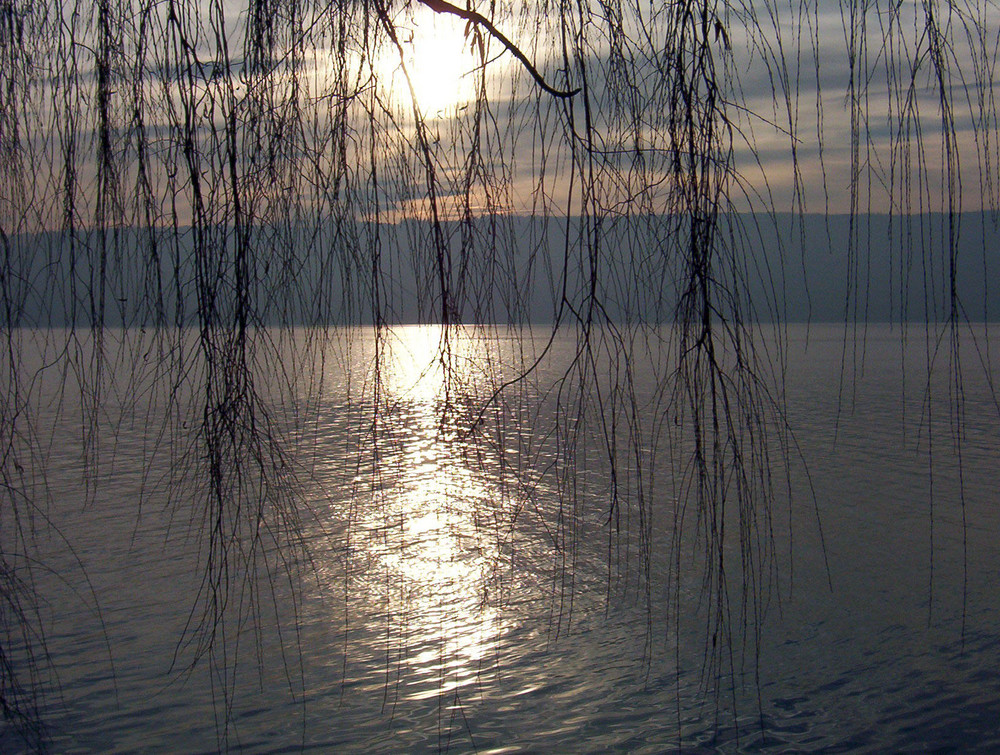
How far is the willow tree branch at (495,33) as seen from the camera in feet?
4.32

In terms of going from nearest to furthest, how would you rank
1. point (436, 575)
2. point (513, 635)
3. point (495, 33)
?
point (495, 33) → point (513, 635) → point (436, 575)

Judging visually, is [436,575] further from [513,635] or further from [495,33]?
[495,33]

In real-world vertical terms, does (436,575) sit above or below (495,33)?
below

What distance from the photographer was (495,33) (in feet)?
4.43

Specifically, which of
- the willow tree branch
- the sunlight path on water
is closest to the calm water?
the sunlight path on water

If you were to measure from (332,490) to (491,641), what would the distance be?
451 cm

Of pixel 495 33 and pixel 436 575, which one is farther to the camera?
pixel 436 575

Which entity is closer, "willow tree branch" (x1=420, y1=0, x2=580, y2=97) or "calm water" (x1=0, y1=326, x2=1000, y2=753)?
"willow tree branch" (x1=420, y1=0, x2=580, y2=97)

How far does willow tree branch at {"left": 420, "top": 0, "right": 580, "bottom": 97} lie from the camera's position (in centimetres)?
132

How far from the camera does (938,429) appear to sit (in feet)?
41.9

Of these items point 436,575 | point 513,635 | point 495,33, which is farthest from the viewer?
point 436,575

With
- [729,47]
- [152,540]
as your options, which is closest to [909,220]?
[729,47]

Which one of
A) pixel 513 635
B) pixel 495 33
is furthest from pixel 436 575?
pixel 495 33

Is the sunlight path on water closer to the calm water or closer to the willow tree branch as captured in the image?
the calm water
